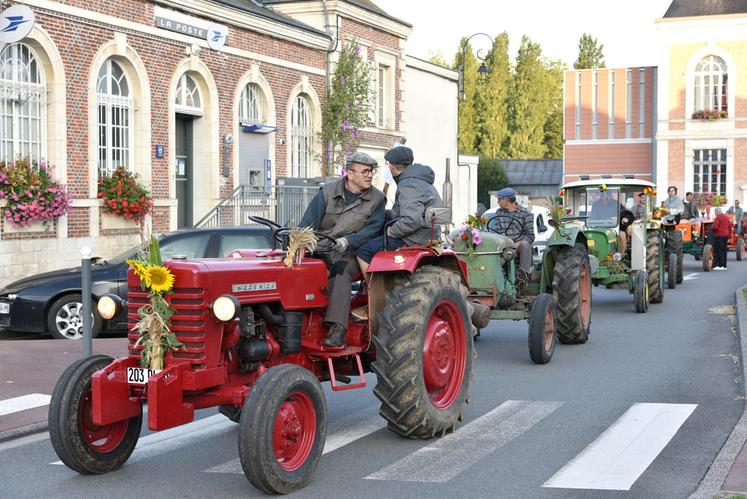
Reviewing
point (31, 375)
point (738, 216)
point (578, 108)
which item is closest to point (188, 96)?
point (31, 375)

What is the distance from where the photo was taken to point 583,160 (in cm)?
5844

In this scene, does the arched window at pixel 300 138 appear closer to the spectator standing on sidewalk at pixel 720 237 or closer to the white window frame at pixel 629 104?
the spectator standing on sidewalk at pixel 720 237

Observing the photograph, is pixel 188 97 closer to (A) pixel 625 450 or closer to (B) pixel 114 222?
(B) pixel 114 222

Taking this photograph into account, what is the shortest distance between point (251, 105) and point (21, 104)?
746cm

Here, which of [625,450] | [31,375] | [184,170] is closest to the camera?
[625,450]

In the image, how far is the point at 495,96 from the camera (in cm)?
7350

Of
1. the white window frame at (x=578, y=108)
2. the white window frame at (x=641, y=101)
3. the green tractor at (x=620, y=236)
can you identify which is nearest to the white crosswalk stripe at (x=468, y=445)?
the green tractor at (x=620, y=236)

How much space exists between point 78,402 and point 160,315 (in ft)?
2.45

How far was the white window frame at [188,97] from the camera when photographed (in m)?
21.8

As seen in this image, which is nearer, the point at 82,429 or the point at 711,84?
the point at 82,429

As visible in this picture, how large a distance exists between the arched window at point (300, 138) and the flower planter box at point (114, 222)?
6.72m

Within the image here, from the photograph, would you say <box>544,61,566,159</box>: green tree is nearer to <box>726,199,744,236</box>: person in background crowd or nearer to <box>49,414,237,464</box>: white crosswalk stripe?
<box>726,199,744,236</box>: person in background crowd

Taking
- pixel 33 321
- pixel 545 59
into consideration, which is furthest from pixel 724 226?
pixel 545 59

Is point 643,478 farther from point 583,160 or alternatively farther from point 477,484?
point 583,160
